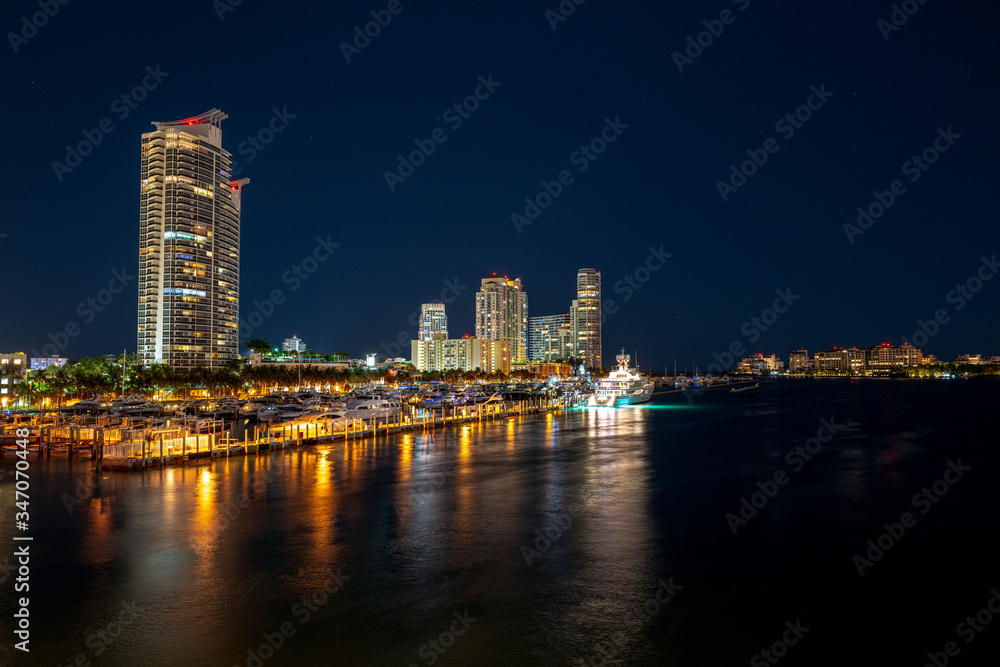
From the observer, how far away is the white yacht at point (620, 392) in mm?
87100

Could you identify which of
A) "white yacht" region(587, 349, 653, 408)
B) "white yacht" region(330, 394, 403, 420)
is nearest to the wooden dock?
"white yacht" region(330, 394, 403, 420)

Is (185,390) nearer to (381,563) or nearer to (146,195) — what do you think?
(146,195)

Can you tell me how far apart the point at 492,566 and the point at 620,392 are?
7836cm

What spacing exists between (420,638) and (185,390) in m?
95.6

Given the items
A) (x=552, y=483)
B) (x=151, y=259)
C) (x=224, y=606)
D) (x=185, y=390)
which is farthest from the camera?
(x=151, y=259)

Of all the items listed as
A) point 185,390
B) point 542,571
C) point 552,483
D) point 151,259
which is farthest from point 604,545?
point 151,259

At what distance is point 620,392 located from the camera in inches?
3580

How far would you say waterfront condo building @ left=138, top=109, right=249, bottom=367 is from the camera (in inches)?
5413

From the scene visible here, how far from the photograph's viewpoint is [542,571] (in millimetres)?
14430

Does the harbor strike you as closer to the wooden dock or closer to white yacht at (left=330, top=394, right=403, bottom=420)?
the wooden dock

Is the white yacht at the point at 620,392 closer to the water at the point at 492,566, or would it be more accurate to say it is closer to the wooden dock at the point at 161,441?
the wooden dock at the point at 161,441

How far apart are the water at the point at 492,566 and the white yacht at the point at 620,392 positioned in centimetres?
5697

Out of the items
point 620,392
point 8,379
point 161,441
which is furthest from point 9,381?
point 620,392

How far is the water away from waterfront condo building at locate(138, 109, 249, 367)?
120337mm
